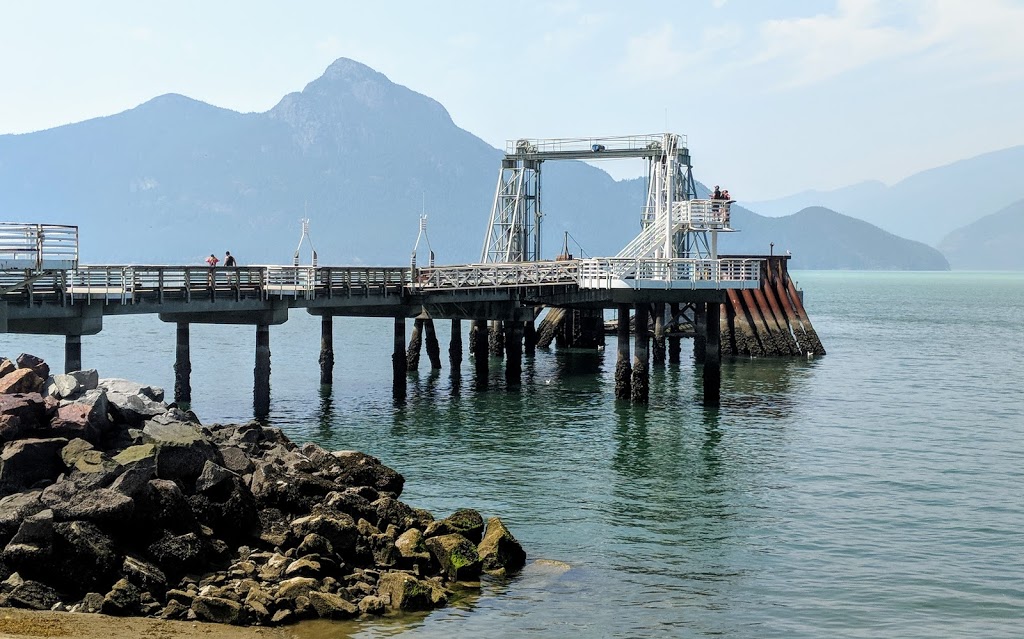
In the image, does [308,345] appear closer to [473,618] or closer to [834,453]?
[834,453]

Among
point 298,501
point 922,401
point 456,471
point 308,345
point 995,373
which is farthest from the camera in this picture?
point 308,345

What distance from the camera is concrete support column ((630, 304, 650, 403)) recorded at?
48.7m

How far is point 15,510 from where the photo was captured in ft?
70.9

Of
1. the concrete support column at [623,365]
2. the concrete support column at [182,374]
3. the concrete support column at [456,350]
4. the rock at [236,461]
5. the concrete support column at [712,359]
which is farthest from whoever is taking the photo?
the concrete support column at [456,350]

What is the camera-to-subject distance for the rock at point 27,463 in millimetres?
22875

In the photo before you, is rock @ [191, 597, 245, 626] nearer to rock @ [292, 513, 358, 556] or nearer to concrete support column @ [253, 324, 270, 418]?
rock @ [292, 513, 358, 556]

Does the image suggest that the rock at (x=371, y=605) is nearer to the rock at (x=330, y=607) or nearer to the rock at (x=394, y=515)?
the rock at (x=330, y=607)

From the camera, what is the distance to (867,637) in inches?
851

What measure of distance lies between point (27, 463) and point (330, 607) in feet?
22.0

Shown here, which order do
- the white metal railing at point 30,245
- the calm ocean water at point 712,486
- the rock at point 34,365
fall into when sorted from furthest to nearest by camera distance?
the white metal railing at point 30,245, the rock at point 34,365, the calm ocean water at point 712,486

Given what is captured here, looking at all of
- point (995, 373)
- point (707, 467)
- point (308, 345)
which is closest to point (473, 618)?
point (707, 467)

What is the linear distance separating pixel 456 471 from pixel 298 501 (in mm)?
11036

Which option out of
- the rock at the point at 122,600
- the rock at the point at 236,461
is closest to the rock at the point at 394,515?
the rock at the point at 236,461

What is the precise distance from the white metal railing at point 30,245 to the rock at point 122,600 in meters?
13.9
